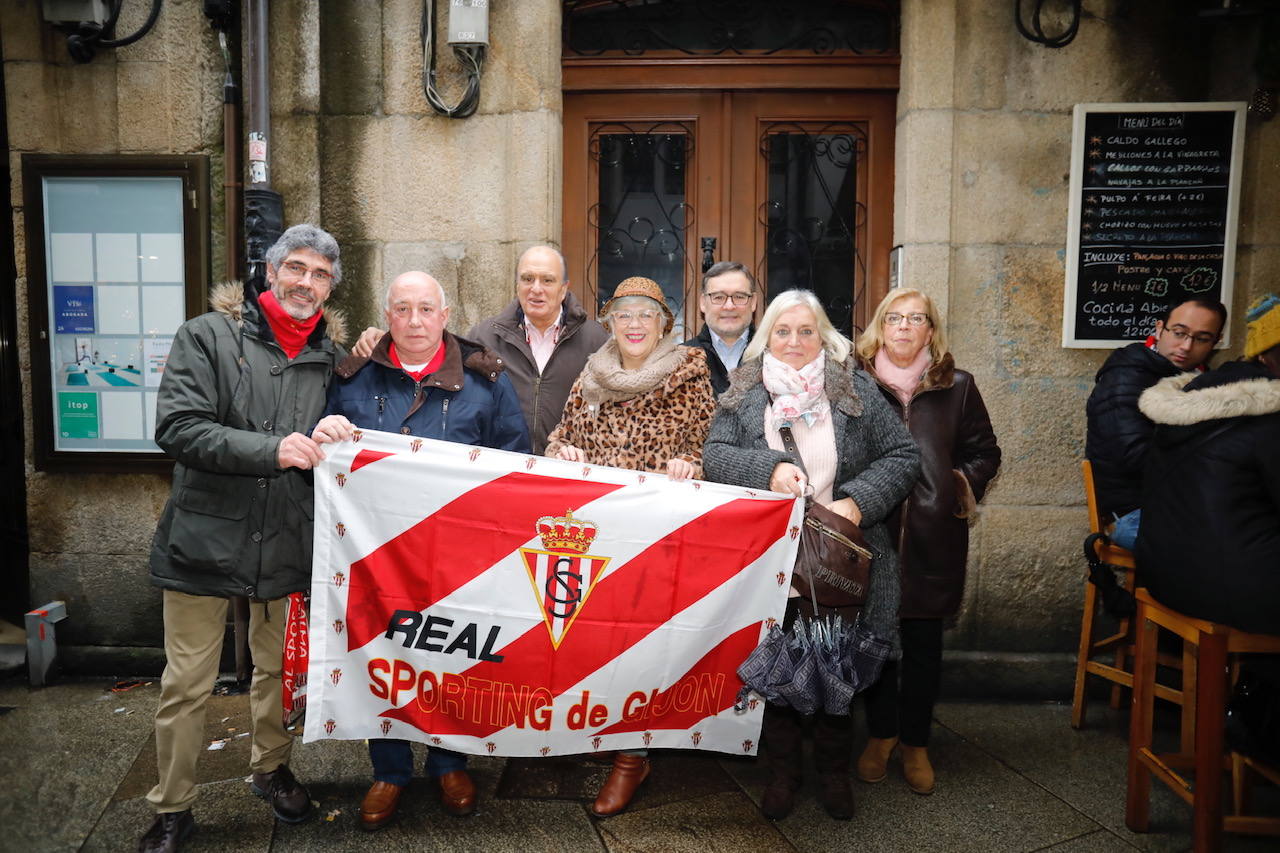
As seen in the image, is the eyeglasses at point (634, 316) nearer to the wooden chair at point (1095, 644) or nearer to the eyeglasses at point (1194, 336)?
the wooden chair at point (1095, 644)

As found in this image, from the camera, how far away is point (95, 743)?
3951 mm

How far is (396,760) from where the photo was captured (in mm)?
3316

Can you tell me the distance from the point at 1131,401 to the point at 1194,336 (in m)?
0.48

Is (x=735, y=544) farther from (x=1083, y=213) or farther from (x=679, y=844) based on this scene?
(x=1083, y=213)

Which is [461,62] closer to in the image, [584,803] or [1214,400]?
[584,803]

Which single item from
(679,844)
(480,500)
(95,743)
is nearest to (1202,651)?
(679,844)

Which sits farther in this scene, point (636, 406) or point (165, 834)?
point (636, 406)

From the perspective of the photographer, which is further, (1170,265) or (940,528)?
(1170,265)

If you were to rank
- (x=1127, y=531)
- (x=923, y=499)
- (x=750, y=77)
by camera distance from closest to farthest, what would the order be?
(x=923, y=499) → (x=1127, y=531) → (x=750, y=77)

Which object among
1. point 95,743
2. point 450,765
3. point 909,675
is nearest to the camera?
point 450,765

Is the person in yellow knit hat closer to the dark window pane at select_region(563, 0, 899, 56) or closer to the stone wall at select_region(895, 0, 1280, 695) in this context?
the stone wall at select_region(895, 0, 1280, 695)

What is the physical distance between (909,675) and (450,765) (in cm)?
192

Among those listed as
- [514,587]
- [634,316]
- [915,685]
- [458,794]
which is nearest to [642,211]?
[634,316]

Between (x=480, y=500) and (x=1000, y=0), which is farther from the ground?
(x=1000, y=0)
